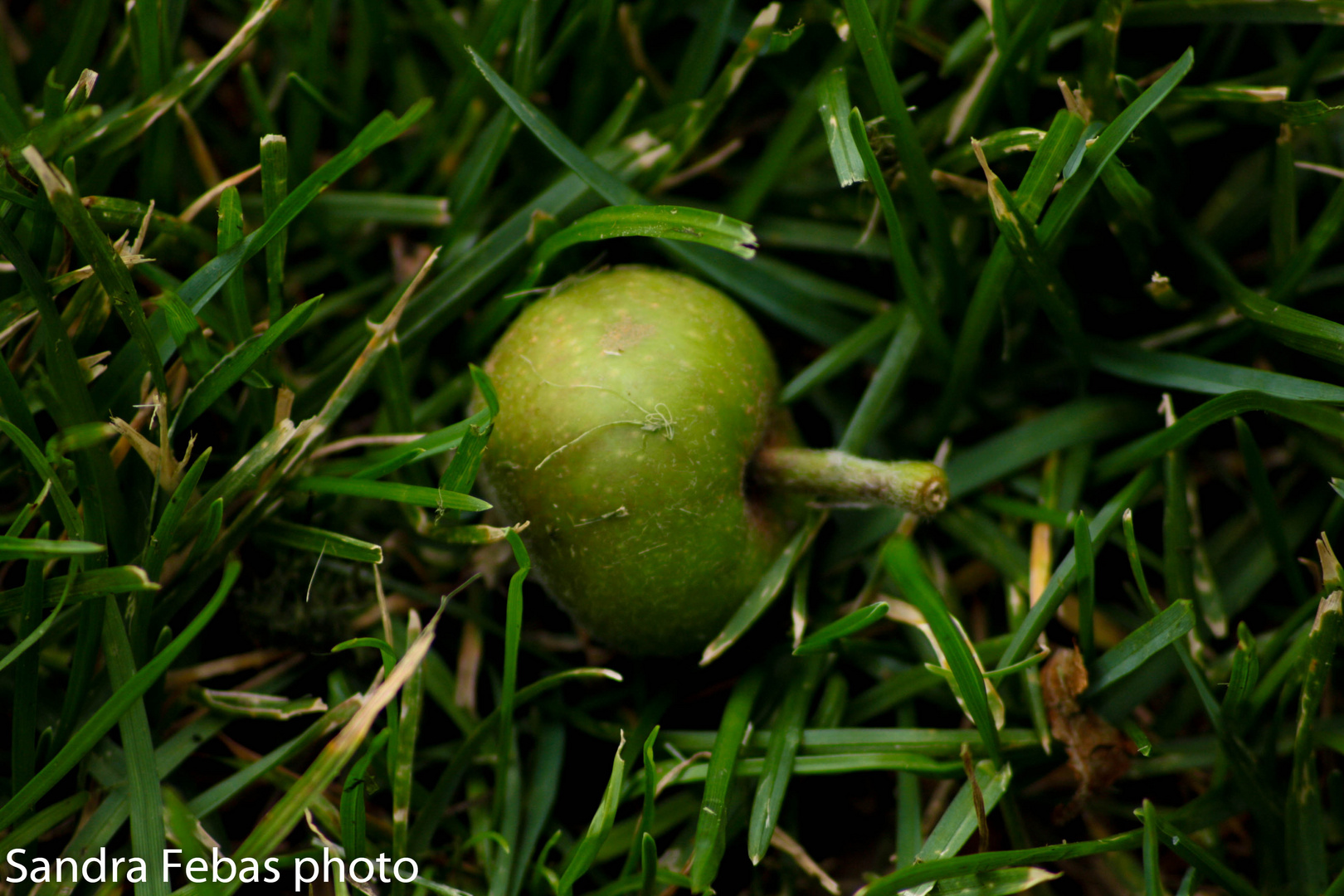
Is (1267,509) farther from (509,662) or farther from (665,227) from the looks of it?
(509,662)

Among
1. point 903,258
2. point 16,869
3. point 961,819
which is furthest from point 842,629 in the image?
point 16,869

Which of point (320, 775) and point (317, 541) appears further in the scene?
point (317, 541)

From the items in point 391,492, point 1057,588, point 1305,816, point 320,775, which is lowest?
point 1305,816

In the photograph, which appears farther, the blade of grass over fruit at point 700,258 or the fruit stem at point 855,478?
the blade of grass over fruit at point 700,258

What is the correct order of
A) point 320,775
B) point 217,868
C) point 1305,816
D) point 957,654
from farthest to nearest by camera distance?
1. point 1305,816
2. point 957,654
3. point 217,868
4. point 320,775

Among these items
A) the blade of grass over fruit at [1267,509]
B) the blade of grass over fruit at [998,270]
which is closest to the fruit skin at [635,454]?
the blade of grass over fruit at [998,270]

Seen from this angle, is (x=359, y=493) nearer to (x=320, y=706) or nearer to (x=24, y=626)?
(x=320, y=706)

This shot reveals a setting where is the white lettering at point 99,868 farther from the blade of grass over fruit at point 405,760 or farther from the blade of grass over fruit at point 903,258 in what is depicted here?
the blade of grass over fruit at point 903,258
